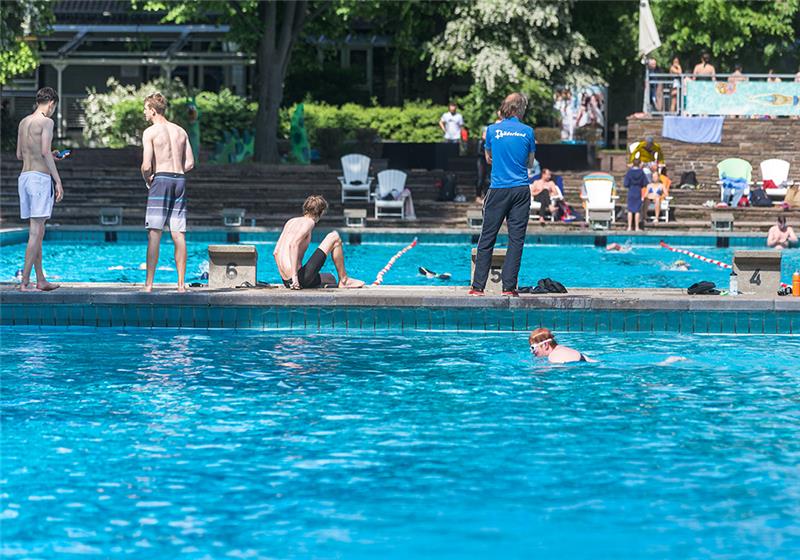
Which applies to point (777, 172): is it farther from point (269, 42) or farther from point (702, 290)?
point (702, 290)

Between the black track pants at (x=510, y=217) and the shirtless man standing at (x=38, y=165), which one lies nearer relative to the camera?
the shirtless man standing at (x=38, y=165)

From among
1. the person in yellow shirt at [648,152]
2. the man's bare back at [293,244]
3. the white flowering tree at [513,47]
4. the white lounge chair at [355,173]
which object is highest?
the white flowering tree at [513,47]

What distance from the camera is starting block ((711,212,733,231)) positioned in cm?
2584

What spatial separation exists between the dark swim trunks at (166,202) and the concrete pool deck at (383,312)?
71 centimetres

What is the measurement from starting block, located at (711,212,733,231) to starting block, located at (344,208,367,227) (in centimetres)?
631

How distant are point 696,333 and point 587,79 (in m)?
20.9

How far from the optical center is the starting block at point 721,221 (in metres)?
25.8

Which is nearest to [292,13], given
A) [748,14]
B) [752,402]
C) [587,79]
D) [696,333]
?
[587,79]

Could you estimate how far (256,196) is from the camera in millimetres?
28516

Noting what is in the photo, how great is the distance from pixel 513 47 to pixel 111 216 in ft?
38.6

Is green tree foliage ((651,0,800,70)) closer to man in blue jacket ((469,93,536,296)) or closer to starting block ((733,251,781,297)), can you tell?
starting block ((733,251,781,297))

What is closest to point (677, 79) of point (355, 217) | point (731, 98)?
point (731, 98)

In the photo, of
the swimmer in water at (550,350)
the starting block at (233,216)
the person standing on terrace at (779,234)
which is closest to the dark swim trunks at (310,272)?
the swimmer in water at (550,350)

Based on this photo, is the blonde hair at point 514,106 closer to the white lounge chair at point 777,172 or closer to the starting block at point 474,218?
the starting block at point 474,218
